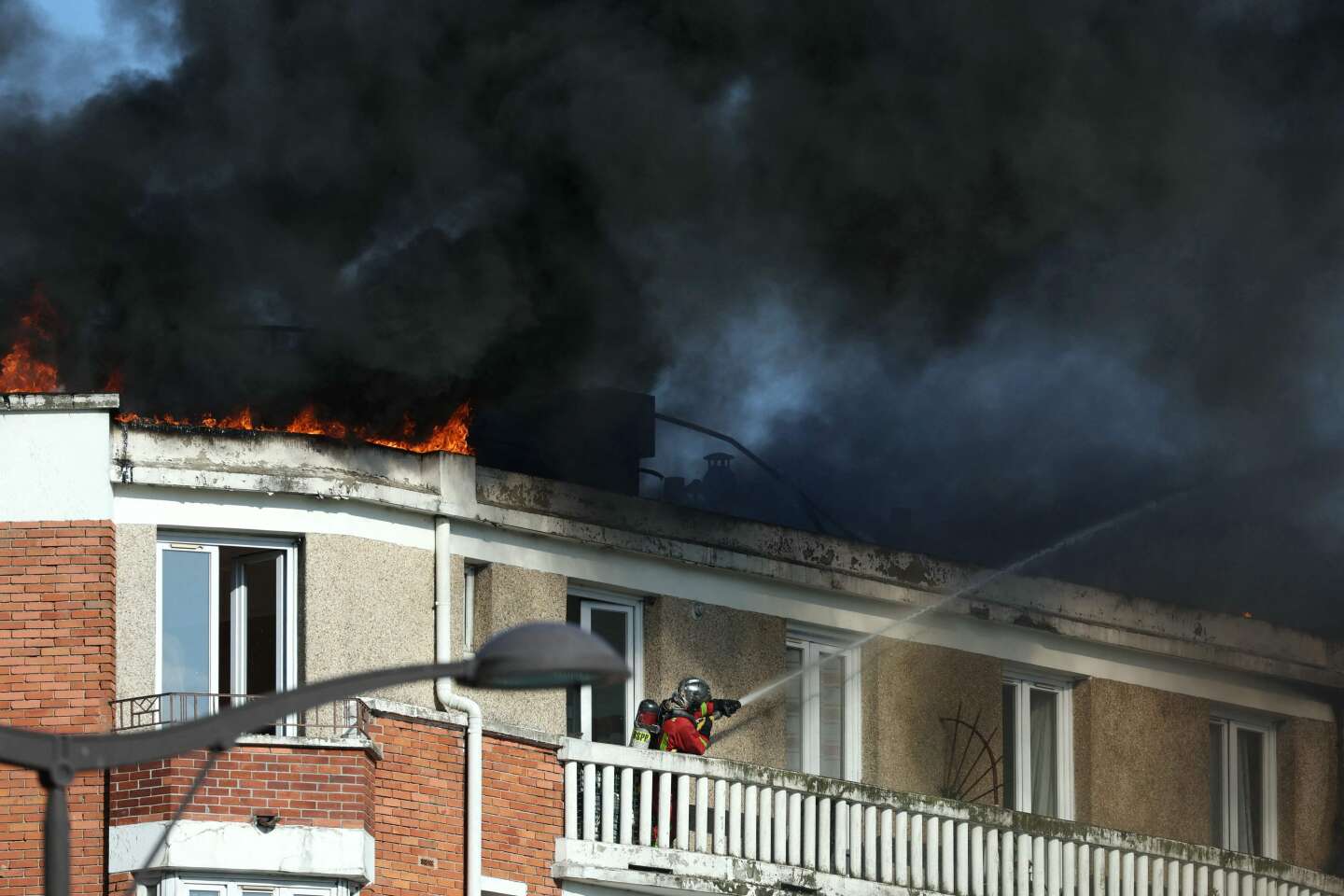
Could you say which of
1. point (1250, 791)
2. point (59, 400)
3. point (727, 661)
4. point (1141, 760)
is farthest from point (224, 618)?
point (1250, 791)

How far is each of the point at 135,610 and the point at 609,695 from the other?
4.71 metres

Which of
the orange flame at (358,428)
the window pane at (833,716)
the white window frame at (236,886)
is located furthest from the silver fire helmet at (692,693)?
the white window frame at (236,886)

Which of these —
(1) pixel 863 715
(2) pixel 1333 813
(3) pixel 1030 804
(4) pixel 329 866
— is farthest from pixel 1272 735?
(4) pixel 329 866

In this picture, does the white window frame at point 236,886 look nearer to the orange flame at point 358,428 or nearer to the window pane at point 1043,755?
the orange flame at point 358,428

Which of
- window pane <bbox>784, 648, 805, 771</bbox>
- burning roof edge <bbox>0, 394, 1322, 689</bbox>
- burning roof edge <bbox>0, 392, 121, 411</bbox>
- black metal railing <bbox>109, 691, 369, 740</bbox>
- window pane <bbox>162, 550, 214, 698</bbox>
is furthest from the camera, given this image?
window pane <bbox>784, 648, 805, 771</bbox>

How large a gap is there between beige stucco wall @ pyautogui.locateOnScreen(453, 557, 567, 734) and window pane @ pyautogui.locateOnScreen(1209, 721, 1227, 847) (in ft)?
27.9

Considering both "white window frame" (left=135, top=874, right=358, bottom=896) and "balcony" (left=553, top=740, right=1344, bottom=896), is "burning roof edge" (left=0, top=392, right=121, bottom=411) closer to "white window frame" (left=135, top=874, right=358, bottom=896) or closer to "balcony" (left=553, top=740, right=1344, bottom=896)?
"white window frame" (left=135, top=874, right=358, bottom=896)

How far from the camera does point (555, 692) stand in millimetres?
25453

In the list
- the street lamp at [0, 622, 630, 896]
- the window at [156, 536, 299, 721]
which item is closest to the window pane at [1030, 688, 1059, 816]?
the window at [156, 536, 299, 721]

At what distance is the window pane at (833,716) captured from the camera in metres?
27.5

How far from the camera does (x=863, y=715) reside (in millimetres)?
27781

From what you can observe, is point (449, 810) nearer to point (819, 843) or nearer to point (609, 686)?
point (609, 686)

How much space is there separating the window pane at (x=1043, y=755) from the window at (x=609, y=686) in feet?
16.6

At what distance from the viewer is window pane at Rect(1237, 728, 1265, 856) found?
102 feet
